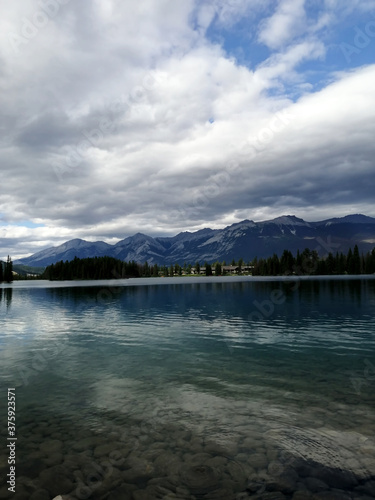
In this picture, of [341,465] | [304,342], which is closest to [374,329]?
[304,342]

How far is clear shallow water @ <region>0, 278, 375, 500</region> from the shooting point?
12266mm

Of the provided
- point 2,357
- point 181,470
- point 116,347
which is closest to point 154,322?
point 116,347

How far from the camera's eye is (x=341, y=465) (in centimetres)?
1313

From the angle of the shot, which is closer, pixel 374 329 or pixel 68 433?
pixel 68 433

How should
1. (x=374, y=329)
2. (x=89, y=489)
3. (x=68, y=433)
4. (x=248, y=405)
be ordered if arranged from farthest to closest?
(x=374, y=329) → (x=248, y=405) → (x=68, y=433) → (x=89, y=489)

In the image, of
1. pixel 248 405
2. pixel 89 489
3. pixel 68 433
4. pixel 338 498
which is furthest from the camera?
pixel 248 405

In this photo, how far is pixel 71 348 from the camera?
127 feet

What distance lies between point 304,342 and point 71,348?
27.2 m

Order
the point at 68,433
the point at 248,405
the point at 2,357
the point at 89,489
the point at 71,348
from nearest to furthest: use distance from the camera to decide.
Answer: the point at 89,489
the point at 68,433
the point at 248,405
the point at 2,357
the point at 71,348

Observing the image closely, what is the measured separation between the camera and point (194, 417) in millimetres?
18281

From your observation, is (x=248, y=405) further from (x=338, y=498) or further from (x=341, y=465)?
(x=338, y=498)

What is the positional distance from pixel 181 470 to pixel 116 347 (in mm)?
26994

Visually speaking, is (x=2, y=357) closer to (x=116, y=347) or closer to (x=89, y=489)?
(x=116, y=347)

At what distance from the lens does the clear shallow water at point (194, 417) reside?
12266 millimetres
